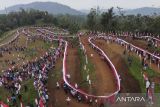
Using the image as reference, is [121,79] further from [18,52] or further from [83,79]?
[18,52]

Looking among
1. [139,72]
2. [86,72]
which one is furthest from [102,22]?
[139,72]

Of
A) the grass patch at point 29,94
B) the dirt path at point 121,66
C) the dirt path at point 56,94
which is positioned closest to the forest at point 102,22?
the dirt path at point 121,66

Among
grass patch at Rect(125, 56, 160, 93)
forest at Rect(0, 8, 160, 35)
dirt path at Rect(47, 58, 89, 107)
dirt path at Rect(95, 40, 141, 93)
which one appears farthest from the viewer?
forest at Rect(0, 8, 160, 35)

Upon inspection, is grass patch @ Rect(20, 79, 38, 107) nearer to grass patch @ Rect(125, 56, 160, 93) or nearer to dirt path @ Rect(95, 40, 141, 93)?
dirt path @ Rect(95, 40, 141, 93)

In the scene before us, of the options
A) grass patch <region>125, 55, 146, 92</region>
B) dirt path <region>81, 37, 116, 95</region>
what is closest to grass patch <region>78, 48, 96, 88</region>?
dirt path <region>81, 37, 116, 95</region>

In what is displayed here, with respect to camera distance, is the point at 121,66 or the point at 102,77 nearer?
the point at 102,77

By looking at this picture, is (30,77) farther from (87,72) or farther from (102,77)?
(102,77)

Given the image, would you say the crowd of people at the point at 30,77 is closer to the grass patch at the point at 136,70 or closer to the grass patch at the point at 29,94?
the grass patch at the point at 29,94

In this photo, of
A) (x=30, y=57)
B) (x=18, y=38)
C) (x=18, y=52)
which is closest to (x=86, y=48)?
(x=30, y=57)
